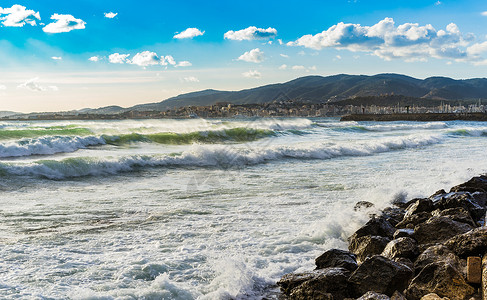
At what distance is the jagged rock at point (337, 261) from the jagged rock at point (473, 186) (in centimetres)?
537

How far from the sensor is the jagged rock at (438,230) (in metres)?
5.90

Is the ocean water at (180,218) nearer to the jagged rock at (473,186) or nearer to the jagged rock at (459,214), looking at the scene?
the jagged rock at (473,186)

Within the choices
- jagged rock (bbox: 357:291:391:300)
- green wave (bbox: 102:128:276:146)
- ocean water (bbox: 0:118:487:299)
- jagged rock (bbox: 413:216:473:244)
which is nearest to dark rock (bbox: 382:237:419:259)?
jagged rock (bbox: 413:216:473:244)

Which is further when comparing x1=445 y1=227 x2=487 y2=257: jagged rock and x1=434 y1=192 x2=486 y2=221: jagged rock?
x1=434 y1=192 x2=486 y2=221: jagged rock

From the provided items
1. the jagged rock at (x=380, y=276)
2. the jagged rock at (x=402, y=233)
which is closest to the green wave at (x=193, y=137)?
the jagged rock at (x=402, y=233)

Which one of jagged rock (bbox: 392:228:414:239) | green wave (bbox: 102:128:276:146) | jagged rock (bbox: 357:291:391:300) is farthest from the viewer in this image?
green wave (bbox: 102:128:276:146)

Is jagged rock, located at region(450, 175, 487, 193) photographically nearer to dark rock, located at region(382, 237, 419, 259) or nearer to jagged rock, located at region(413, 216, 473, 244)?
jagged rock, located at region(413, 216, 473, 244)

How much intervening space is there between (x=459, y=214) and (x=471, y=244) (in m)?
2.25

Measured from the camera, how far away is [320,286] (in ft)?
15.3

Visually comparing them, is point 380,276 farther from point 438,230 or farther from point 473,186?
point 473,186

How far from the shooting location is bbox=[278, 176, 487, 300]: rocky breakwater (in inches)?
168

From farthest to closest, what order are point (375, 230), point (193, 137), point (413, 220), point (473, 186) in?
point (193, 137), point (473, 186), point (413, 220), point (375, 230)

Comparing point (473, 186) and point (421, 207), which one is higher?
point (421, 207)

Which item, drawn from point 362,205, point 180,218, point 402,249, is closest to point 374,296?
point 402,249
